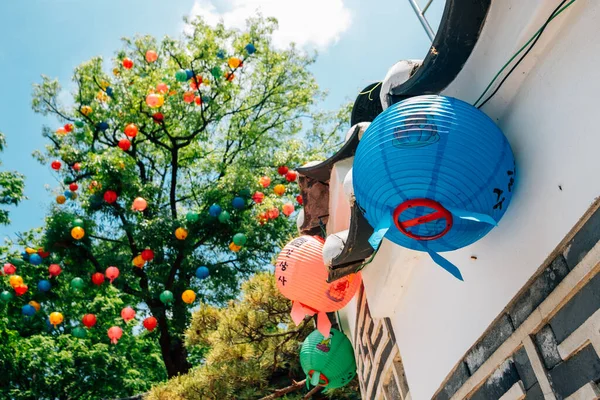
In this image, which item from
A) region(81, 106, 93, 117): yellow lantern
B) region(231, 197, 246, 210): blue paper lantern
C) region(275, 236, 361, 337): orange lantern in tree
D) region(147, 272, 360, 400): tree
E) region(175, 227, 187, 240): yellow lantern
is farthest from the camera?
region(81, 106, 93, 117): yellow lantern

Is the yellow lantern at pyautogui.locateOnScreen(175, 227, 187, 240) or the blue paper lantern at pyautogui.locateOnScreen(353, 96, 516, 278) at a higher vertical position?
the yellow lantern at pyautogui.locateOnScreen(175, 227, 187, 240)

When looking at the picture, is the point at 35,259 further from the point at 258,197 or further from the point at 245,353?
the point at 245,353

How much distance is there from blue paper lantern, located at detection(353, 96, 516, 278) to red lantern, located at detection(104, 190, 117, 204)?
413 inches

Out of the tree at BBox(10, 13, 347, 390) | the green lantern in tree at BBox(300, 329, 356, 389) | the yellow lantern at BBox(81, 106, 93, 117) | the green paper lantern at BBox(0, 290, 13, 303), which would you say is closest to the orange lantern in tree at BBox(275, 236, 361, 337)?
the green lantern in tree at BBox(300, 329, 356, 389)

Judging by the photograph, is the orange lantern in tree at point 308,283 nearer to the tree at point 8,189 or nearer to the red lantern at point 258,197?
the red lantern at point 258,197

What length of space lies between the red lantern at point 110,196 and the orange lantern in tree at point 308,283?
28.2 ft

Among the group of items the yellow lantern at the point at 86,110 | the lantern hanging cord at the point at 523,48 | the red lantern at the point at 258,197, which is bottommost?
the lantern hanging cord at the point at 523,48

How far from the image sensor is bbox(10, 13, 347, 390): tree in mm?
11750

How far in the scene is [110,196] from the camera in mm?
11430

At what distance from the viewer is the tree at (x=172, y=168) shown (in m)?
11.8

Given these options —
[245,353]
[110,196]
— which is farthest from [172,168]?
[245,353]

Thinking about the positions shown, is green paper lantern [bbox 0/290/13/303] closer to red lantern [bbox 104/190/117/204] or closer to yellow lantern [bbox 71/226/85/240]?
yellow lantern [bbox 71/226/85/240]

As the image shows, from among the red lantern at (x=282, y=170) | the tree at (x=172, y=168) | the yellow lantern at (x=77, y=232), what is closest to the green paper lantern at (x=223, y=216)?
the tree at (x=172, y=168)

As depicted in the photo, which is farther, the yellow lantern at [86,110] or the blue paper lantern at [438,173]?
the yellow lantern at [86,110]
